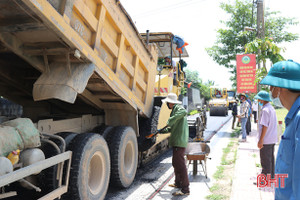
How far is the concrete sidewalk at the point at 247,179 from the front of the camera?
4316 millimetres

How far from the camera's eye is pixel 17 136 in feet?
9.25

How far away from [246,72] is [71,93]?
24.6 ft

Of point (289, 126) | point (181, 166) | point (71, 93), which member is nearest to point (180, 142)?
point (181, 166)

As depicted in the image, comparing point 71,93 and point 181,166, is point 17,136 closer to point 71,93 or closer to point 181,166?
point 71,93

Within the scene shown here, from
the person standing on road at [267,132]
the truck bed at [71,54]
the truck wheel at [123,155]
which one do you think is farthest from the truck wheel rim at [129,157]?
the person standing on road at [267,132]

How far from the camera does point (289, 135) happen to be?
59.7 inches

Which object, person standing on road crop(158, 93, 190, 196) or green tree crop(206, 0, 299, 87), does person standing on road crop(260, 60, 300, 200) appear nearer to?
person standing on road crop(158, 93, 190, 196)

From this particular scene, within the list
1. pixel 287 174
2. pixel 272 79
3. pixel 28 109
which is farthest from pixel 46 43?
pixel 287 174

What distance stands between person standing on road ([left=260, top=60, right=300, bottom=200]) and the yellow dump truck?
6.94 ft

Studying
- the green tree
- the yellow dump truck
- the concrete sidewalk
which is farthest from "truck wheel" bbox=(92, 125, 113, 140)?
the green tree

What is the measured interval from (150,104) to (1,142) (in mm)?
3385

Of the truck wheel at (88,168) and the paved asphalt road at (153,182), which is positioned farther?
the paved asphalt road at (153,182)

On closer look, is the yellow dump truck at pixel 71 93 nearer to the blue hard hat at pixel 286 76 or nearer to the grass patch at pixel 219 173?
the grass patch at pixel 219 173

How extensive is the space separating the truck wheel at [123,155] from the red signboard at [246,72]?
5750mm
